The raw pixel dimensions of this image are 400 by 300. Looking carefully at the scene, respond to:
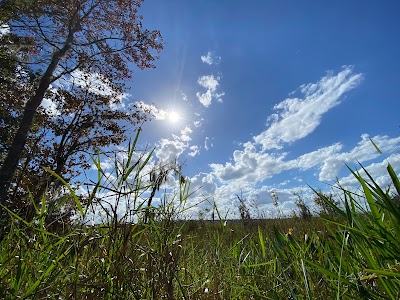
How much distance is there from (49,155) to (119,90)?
446 cm

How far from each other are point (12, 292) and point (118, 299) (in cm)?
38

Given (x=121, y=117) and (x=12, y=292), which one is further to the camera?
(x=121, y=117)

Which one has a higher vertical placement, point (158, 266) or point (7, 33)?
point (7, 33)

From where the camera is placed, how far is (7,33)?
11477 millimetres

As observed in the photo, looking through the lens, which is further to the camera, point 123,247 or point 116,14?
point 116,14

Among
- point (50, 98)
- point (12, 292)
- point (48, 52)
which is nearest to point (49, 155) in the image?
point (50, 98)

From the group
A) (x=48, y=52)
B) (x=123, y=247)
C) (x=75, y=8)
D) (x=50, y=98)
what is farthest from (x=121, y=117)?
(x=123, y=247)

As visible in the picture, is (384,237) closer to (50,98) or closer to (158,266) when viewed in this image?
(158,266)

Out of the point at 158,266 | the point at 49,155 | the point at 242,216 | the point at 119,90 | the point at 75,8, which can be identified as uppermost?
the point at 75,8

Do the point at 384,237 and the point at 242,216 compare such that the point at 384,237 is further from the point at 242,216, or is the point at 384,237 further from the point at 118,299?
the point at 242,216

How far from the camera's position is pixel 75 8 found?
1227 cm

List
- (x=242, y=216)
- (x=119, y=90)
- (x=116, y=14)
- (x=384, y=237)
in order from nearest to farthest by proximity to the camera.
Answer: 1. (x=384, y=237)
2. (x=242, y=216)
3. (x=116, y=14)
4. (x=119, y=90)

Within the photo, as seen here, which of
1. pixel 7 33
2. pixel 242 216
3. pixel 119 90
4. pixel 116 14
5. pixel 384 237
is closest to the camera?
pixel 384 237

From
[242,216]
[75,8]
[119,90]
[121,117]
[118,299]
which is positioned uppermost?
[75,8]
